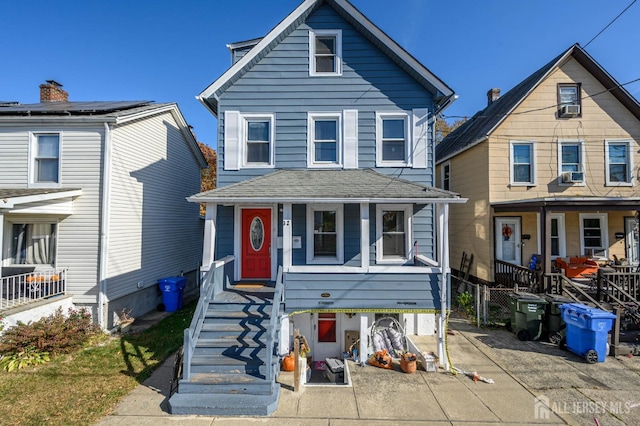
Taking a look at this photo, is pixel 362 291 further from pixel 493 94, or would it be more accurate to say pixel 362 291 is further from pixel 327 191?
pixel 493 94

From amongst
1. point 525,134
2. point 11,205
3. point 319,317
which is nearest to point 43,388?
point 11,205

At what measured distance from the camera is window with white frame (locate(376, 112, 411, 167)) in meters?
8.99

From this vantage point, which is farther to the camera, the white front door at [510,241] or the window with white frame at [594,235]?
the white front door at [510,241]

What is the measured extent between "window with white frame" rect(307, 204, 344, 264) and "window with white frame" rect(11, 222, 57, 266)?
8066 mm

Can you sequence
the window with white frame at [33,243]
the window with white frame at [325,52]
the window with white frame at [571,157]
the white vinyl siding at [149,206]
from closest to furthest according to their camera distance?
the window with white frame at [325,52] → the window with white frame at [33,243] → the white vinyl siding at [149,206] → the window with white frame at [571,157]

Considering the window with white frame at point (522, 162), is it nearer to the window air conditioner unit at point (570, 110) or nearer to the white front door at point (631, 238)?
the window air conditioner unit at point (570, 110)

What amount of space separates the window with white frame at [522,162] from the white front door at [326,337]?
30.3 ft

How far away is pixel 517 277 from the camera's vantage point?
10.7 m

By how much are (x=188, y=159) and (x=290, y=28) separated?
8.52 metres

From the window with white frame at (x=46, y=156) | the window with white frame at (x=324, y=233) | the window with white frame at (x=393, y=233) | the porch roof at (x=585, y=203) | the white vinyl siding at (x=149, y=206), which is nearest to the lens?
the window with white frame at (x=324, y=233)

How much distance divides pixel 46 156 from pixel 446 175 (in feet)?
53.9

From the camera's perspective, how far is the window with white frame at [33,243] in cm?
927

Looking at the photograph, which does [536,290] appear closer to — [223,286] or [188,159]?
[223,286]

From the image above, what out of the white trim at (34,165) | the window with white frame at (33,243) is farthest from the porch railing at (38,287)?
the white trim at (34,165)
